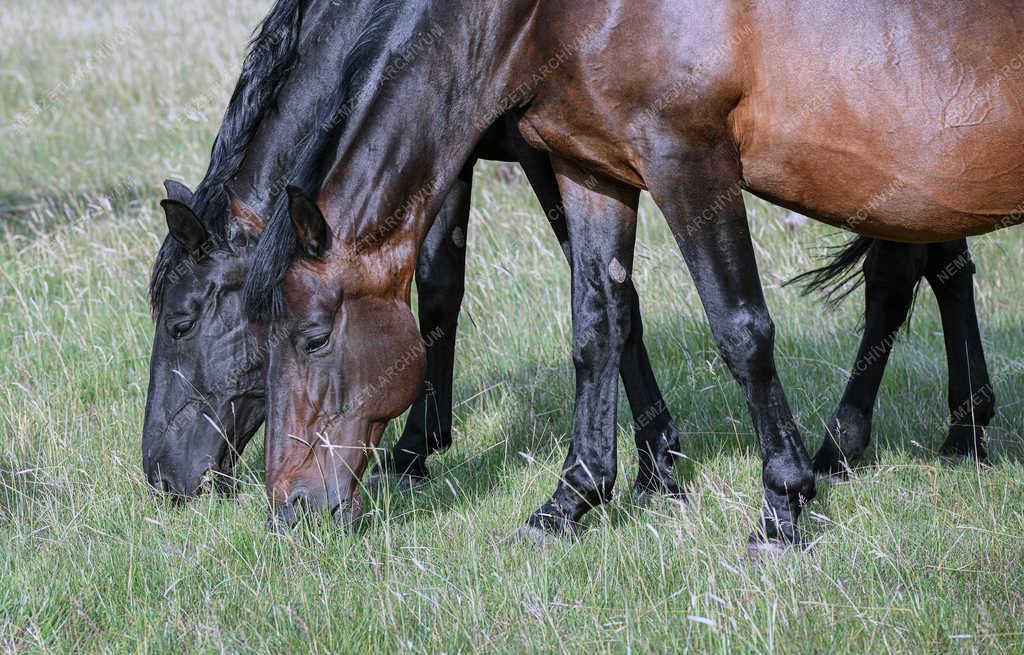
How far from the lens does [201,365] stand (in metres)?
4.34

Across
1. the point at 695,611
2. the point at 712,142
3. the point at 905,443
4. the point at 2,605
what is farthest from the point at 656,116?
the point at 2,605

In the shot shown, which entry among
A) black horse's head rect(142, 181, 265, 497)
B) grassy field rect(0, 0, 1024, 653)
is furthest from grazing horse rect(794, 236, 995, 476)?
black horse's head rect(142, 181, 265, 497)

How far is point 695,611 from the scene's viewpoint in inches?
116

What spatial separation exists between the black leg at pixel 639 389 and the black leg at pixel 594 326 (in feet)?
0.53

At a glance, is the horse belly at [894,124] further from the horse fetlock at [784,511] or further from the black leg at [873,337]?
the black leg at [873,337]

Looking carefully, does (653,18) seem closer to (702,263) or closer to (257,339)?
(702,263)

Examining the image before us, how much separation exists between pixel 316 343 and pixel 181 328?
1020 millimetres

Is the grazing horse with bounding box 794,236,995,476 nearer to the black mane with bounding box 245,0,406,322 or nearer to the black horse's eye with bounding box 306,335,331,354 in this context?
the black horse's eye with bounding box 306,335,331,354

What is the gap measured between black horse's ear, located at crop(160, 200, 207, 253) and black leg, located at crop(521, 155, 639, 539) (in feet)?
4.56

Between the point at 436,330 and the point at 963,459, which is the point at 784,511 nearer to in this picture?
the point at 963,459

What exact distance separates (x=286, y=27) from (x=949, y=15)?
246 centimetres

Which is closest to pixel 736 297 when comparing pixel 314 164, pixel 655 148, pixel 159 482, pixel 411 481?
pixel 655 148

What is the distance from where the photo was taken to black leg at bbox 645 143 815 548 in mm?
3436

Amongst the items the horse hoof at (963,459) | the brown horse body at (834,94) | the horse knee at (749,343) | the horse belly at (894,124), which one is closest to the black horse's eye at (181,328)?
the brown horse body at (834,94)
